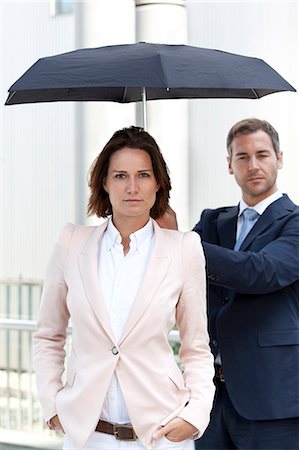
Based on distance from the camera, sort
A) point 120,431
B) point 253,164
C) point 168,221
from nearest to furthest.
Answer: point 120,431
point 168,221
point 253,164

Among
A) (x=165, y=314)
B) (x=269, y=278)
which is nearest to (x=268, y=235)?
(x=269, y=278)

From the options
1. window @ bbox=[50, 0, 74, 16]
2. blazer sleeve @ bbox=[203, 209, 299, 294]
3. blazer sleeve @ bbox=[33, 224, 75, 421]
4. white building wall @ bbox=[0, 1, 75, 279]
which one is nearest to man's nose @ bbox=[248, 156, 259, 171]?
blazer sleeve @ bbox=[203, 209, 299, 294]

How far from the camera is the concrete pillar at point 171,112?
14.1ft

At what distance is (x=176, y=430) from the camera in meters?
2.20

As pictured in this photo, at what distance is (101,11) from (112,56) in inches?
75.1

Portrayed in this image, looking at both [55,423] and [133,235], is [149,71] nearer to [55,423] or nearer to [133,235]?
[133,235]

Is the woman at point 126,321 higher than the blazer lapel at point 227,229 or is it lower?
lower

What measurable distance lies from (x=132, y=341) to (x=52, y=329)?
26 centimetres

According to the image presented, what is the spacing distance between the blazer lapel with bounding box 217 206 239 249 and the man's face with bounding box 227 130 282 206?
95 mm

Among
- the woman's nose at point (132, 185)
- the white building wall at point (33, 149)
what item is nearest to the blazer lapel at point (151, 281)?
the woman's nose at point (132, 185)

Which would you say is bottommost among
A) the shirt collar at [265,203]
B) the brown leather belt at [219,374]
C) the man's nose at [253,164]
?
the brown leather belt at [219,374]

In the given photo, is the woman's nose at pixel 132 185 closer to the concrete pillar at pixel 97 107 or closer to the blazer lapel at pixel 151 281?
the blazer lapel at pixel 151 281

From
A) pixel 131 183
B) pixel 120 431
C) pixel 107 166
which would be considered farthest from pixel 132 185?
pixel 120 431

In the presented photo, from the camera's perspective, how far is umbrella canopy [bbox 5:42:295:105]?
229 centimetres
